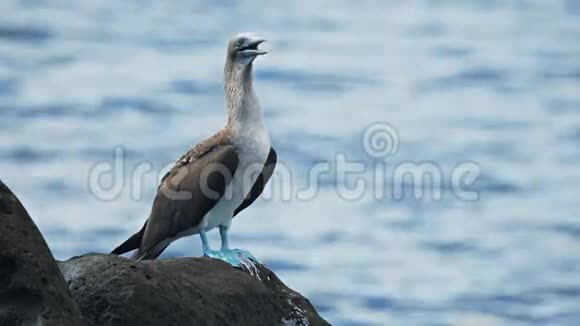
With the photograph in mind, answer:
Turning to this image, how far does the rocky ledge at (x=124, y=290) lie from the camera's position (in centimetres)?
1189

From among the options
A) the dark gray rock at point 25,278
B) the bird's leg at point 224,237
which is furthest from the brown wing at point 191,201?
the dark gray rock at point 25,278

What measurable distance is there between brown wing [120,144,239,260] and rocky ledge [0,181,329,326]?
3.20 ft

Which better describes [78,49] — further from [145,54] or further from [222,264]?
[222,264]

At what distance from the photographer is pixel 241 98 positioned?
51.4ft

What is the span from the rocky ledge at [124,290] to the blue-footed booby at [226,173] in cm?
93

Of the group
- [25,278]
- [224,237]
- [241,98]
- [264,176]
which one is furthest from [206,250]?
[25,278]

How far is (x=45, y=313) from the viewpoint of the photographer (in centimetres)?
1188

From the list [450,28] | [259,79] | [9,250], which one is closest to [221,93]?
[259,79]

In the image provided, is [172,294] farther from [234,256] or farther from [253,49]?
[253,49]

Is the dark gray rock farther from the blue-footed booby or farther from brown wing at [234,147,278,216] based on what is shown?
brown wing at [234,147,278,216]

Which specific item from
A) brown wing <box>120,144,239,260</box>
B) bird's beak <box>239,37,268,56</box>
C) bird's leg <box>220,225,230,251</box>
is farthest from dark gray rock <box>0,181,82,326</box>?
bird's beak <box>239,37,268,56</box>

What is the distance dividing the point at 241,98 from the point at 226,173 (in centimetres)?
69

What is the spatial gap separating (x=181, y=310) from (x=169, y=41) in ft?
133

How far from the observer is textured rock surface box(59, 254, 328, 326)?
12.9m
